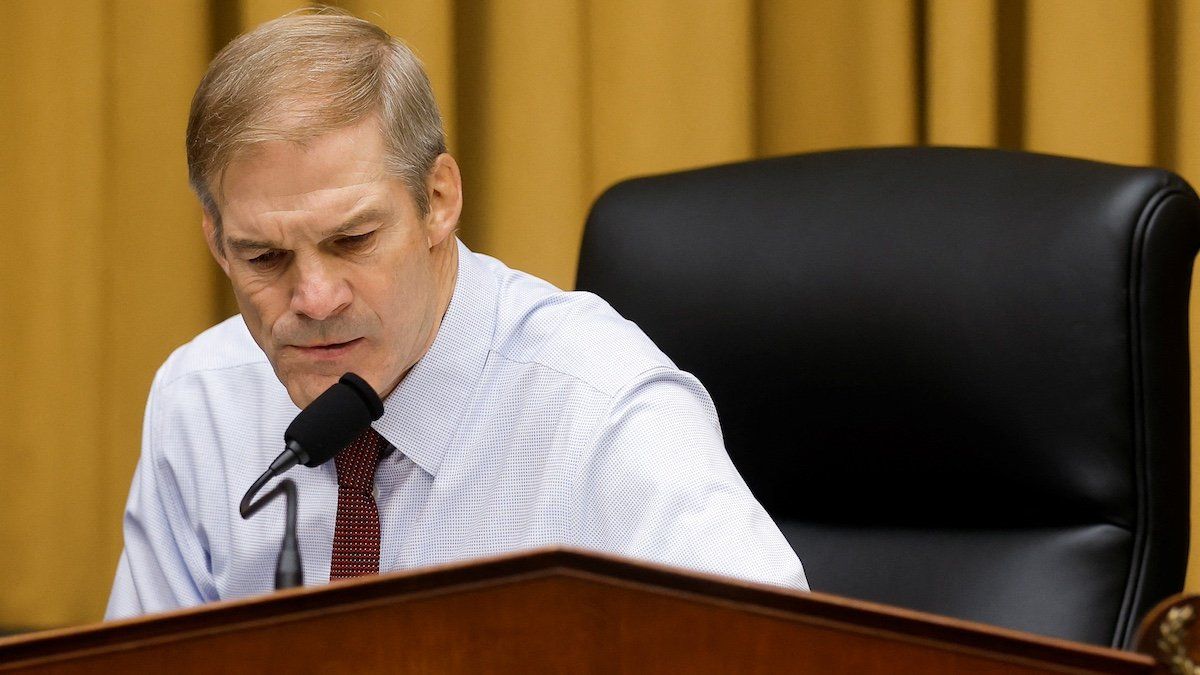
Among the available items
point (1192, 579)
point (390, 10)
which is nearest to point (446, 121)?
point (390, 10)

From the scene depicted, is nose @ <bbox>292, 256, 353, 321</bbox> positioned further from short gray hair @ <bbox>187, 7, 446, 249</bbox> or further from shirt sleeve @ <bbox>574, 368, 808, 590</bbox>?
shirt sleeve @ <bbox>574, 368, 808, 590</bbox>

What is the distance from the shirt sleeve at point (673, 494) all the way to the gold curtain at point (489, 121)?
74 centimetres

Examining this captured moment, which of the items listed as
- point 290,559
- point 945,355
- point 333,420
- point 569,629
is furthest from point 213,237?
point 569,629

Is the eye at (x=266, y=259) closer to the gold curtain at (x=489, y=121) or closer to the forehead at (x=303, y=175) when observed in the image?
the forehead at (x=303, y=175)

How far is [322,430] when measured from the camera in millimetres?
817

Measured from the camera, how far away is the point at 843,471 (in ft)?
3.88

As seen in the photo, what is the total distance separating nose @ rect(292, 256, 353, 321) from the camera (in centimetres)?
112

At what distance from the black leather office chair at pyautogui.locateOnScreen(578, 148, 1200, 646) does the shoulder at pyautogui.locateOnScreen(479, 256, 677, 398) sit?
0.19 ft

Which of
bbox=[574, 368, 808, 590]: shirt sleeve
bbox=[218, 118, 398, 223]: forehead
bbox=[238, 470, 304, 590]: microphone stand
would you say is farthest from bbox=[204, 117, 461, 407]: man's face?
bbox=[238, 470, 304, 590]: microphone stand

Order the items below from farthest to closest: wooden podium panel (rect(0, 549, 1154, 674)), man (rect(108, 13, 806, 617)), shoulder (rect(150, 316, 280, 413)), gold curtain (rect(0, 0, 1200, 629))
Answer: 1. gold curtain (rect(0, 0, 1200, 629))
2. shoulder (rect(150, 316, 280, 413))
3. man (rect(108, 13, 806, 617))
4. wooden podium panel (rect(0, 549, 1154, 674))

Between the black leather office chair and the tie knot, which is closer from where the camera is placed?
the black leather office chair

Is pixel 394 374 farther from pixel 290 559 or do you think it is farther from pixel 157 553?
pixel 290 559

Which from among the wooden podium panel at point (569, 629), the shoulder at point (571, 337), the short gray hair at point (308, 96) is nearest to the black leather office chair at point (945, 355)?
the shoulder at point (571, 337)

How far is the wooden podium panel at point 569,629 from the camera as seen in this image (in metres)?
0.50
